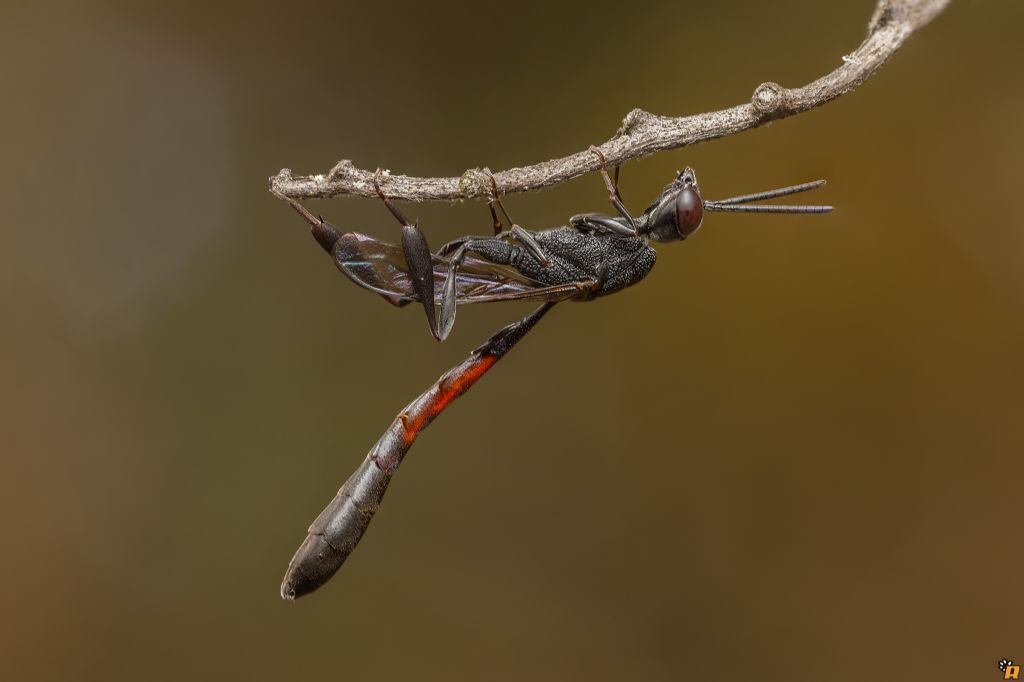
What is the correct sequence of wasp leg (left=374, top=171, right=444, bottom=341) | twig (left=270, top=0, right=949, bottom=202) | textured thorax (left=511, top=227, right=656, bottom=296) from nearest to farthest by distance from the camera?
twig (left=270, top=0, right=949, bottom=202), wasp leg (left=374, top=171, right=444, bottom=341), textured thorax (left=511, top=227, right=656, bottom=296)

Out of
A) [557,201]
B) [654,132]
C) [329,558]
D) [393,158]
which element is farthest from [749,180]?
[329,558]

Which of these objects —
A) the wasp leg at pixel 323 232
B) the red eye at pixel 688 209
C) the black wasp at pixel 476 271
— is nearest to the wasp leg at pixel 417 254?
the black wasp at pixel 476 271

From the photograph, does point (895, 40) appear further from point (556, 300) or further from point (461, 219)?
point (461, 219)

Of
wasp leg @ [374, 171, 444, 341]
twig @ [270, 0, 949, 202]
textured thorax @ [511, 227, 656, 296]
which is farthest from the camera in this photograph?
textured thorax @ [511, 227, 656, 296]

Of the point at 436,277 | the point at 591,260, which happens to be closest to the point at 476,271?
the point at 436,277

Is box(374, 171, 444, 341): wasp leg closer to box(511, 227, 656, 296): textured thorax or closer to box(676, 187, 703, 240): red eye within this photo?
box(511, 227, 656, 296): textured thorax

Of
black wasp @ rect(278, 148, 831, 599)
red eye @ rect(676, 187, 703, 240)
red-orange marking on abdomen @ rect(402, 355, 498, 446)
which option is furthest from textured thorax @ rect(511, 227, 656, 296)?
red-orange marking on abdomen @ rect(402, 355, 498, 446)

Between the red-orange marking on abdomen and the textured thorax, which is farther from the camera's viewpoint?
the red-orange marking on abdomen
